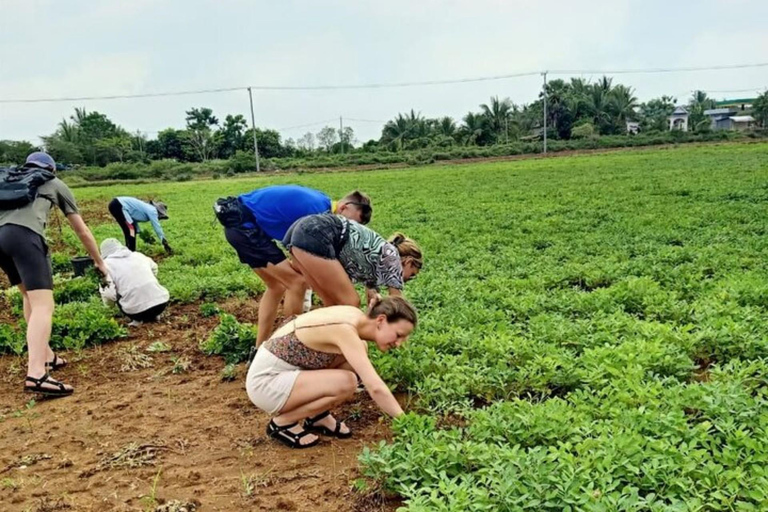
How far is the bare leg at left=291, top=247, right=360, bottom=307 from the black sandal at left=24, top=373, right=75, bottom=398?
2.11 m

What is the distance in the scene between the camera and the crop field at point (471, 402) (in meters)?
2.90

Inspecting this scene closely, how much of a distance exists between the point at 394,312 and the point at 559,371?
4.74ft

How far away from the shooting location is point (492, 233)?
11250mm

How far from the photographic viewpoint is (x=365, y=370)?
340 centimetres

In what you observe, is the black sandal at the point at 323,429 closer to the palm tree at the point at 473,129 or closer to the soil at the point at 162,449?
the soil at the point at 162,449

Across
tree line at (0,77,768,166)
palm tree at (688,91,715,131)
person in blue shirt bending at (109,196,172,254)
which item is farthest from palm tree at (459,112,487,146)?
person in blue shirt bending at (109,196,172,254)

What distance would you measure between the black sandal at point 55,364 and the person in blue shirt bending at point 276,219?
6.69 feet

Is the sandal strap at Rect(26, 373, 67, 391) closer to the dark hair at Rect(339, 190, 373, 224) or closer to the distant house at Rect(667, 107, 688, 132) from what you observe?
the dark hair at Rect(339, 190, 373, 224)

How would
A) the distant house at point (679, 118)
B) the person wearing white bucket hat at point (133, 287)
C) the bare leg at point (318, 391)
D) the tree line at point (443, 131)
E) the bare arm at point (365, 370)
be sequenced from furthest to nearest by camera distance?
the distant house at point (679, 118) → the tree line at point (443, 131) → the person wearing white bucket hat at point (133, 287) → the bare leg at point (318, 391) → the bare arm at point (365, 370)

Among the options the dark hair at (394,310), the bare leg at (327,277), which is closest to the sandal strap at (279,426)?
the dark hair at (394,310)

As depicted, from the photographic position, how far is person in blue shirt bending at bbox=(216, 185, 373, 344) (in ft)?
15.6

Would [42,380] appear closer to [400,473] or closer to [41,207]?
[41,207]

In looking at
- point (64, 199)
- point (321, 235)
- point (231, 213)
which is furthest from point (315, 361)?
point (64, 199)

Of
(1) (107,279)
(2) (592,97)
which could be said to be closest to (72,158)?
(2) (592,97)
